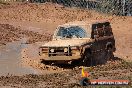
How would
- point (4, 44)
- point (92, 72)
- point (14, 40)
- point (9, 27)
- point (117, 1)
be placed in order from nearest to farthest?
point (92, 72), point (4, 44), point (14, 40), point (9, 27), point (117, 1)

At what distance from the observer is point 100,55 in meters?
19.8

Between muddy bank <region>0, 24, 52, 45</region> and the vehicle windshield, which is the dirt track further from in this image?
the vehicle windshield

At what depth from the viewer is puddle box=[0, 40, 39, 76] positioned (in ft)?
57.9

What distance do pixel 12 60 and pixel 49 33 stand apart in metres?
13.4

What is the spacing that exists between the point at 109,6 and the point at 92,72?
30196mm

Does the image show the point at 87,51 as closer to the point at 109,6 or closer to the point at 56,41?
the point at 56,41

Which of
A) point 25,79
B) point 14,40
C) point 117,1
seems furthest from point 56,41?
point 117,1

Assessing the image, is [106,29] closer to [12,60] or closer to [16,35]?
[12,60]

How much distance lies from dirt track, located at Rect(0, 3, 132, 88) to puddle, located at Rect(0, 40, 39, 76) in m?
0.53

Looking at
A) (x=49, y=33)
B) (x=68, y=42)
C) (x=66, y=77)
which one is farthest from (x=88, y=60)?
(x=49, y=33)

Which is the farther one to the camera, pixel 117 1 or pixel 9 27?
pixel 117 1

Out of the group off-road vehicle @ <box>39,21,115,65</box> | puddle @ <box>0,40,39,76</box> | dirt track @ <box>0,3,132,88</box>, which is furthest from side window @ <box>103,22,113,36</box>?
puddle @ <box>0,40,39,76</box>

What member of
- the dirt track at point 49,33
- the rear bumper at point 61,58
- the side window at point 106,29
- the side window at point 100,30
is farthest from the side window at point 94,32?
the rear bumper at point 61,58

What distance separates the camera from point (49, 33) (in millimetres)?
34156
